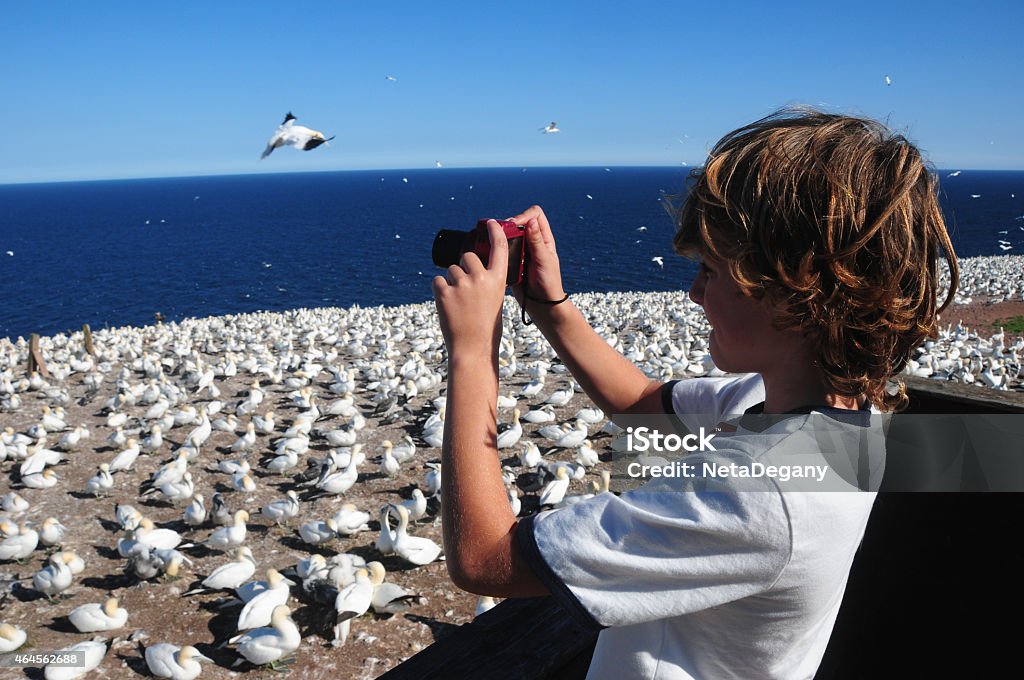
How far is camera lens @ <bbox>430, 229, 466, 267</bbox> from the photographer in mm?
1885

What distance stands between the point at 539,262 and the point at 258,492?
657 cm

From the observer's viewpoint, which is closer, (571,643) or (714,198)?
(714,198)

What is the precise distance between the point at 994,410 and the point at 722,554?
6.27ft

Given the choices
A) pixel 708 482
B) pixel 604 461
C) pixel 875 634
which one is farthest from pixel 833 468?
pixel 604 461

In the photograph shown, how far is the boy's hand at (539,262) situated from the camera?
6.60 ft

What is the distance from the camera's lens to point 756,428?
54.7 inches

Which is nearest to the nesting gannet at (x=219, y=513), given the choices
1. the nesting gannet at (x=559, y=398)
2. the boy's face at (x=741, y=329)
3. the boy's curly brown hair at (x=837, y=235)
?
the nesting gannet at (x=559, y=398)

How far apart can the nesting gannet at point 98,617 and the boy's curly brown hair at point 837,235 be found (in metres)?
5.45

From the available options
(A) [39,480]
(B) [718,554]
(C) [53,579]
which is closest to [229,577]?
(C) [53,579]

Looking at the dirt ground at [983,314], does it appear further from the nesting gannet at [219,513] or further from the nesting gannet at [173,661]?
the nesting gannet at [173,661]

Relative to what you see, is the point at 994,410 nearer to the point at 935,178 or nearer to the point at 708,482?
the point at 935,178

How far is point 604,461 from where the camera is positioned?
8.16m

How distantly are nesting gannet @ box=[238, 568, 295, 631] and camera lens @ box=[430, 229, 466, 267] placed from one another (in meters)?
3.92

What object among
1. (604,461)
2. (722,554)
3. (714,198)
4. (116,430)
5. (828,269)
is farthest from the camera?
(116,430)
